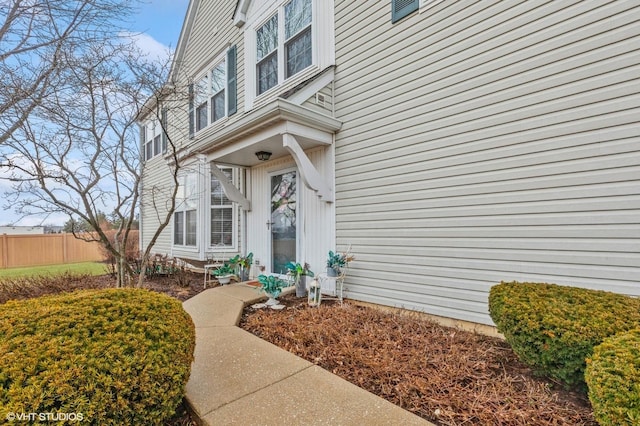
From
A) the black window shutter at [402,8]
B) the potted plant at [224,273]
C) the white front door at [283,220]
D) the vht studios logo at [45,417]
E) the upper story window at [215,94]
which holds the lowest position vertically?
the potted plant at [224,273]

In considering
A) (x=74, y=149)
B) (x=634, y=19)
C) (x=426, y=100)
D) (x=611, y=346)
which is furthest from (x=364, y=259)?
(x=74, y=149)

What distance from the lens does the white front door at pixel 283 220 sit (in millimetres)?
5550

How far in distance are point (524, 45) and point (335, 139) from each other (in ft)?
8.69

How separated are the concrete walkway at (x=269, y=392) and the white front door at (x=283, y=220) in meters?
2.65

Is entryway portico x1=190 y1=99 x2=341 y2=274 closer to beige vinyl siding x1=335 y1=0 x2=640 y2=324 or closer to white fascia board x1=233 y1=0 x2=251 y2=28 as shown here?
beige vinyl siding x1=335 y1=0 x2=640 y2=324

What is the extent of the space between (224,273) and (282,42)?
16.0ft

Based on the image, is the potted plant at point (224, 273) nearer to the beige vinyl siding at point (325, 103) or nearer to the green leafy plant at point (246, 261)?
the green leafy plant at point (246, 261)

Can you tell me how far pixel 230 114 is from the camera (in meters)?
7.23

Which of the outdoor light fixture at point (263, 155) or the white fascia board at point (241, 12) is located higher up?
the white fascia board at point (241, 12)

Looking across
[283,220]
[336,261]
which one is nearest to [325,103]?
[283,220]

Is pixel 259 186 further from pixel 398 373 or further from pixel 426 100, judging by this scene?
pixel 398 373

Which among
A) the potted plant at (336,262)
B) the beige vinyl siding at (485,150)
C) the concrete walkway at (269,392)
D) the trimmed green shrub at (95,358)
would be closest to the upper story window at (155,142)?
the beige vinyl siding at (485,150)

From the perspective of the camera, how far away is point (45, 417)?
4.09 feet

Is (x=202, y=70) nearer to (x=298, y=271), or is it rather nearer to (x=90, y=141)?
(x=90, y=141)
